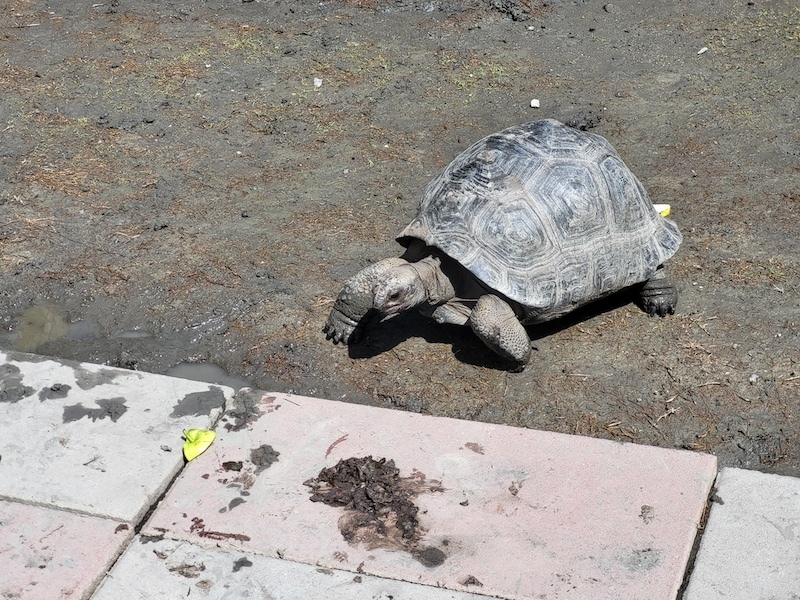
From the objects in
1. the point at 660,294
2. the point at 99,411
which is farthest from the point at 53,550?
the point at 660,294

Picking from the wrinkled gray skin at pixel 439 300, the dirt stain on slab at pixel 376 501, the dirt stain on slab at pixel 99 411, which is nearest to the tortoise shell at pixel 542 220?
the wrinkled gray skin at pixel 439 300

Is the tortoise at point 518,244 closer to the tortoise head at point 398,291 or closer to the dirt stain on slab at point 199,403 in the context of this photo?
the tortoise head at point 398,291

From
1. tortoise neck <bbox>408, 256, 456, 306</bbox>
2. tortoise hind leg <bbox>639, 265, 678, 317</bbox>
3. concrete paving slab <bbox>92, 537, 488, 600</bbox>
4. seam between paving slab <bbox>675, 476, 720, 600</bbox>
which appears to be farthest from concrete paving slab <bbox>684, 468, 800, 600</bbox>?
tortoise neck <bbox>408, 256, 456, 306</bbox>

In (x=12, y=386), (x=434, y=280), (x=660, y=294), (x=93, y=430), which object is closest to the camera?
(x=93, y=430)

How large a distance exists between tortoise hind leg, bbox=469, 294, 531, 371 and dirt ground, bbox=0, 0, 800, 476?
181 millimetres

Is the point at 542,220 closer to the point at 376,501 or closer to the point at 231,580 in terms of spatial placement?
the point at 376,501

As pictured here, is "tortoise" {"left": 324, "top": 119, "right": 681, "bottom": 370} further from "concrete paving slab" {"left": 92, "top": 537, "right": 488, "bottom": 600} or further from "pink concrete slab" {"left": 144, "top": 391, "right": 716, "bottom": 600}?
"concrete paving slab" {"left": 92, "top": 537, "right": 488, "bottom": 600}

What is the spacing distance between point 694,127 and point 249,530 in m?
4.95

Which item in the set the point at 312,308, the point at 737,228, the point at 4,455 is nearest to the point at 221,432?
the point at 4,455

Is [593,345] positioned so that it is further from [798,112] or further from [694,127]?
[798,112]

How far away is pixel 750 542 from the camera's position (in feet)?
12.4

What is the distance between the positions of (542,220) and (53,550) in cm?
272

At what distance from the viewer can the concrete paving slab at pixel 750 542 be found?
3.57 metres

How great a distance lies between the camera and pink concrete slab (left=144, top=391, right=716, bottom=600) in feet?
12.0
